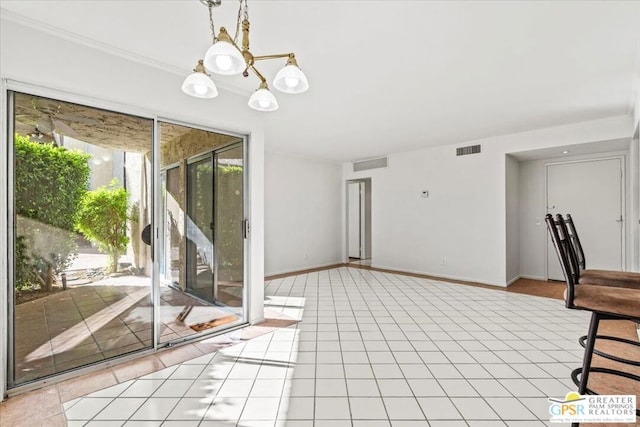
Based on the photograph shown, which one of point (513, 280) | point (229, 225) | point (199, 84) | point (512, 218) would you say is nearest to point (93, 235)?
point (229, 225)

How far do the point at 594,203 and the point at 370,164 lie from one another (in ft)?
13.1

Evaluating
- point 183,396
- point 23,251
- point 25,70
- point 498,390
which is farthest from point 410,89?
point 23,251

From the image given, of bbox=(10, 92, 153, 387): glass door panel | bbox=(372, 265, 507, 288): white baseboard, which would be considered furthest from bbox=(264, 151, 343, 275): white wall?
bbox=(10, 92, 153, 387): glass door panel

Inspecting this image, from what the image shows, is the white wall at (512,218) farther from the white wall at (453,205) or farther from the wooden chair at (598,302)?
the wooden chair at (598,302)

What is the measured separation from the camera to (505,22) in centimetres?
205

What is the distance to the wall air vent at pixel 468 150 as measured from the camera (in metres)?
5.19

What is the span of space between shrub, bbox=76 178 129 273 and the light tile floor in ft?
3.52

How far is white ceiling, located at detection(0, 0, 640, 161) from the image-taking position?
6.26ft

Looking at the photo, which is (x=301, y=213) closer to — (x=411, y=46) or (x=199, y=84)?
(x=411, y=46)

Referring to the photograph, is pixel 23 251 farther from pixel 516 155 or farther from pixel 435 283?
pixel 516 155

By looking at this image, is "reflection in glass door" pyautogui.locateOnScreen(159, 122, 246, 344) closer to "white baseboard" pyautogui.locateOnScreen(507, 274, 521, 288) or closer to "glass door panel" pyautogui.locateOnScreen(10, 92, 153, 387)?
"glass door panel" pyautogui.locateOnScreen(10, 92, 153, 387)

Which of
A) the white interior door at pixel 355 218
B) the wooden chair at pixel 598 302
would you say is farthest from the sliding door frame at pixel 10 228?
the white interior door at pixel 355 218

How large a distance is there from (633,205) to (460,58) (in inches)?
147

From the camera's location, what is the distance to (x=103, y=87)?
7.47 ft
